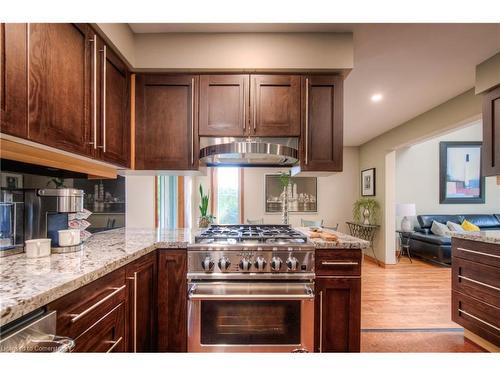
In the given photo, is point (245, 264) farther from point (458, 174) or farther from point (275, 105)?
point (458, 174)

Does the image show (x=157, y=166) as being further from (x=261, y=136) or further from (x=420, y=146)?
(x=420, y=146)

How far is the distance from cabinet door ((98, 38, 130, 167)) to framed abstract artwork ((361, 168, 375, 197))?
15.5 ft

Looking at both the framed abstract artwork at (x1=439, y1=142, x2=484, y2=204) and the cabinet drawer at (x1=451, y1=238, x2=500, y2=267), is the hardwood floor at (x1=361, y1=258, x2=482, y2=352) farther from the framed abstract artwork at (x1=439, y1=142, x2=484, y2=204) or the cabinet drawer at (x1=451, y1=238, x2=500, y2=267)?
the framed abstract artwork at (x1=439, y1=142, x2=484, y2=204)

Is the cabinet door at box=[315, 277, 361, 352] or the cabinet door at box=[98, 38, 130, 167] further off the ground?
the cabinet door at box=[98, 38, 130, 167]

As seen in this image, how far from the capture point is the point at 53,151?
4.01 ft

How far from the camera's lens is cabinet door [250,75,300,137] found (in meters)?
1.93

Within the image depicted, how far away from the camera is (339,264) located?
1637mm

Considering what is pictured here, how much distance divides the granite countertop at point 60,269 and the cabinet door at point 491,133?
1.54m

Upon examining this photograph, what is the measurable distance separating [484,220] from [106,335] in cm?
677

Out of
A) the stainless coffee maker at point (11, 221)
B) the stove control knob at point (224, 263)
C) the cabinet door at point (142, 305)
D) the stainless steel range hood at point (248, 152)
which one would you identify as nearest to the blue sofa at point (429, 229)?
the stainless steel range hood at point (248, 152)

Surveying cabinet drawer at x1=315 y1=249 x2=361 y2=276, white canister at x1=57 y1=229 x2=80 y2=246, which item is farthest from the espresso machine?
cabinet drawer at x1=315 y1=249 x2=361 y2=276

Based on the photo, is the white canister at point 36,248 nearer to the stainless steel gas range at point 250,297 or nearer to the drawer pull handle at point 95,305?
the drawer pull handle at point 95,305
